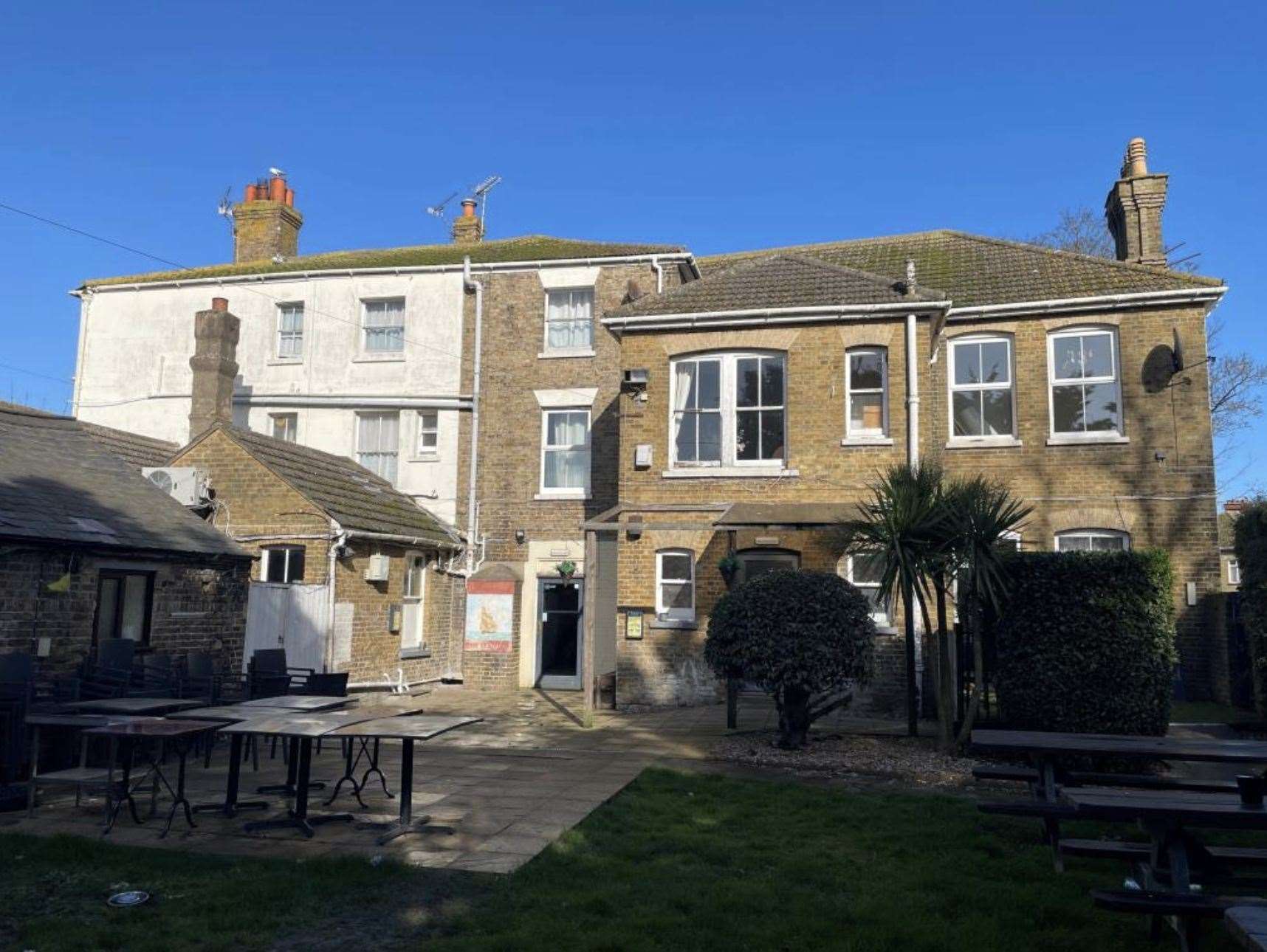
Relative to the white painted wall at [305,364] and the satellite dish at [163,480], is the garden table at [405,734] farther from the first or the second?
the white painted wall at [305,364]

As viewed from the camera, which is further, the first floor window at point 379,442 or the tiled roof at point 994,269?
the first floor window at point 379,442

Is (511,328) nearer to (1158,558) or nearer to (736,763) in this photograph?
(736,763)

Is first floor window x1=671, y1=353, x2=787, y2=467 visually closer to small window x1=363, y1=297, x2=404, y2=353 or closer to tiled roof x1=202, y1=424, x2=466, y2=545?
tiled roof x1=202, y1=424, x2=466, y2=545

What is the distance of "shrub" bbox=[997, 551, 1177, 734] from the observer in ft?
31.9

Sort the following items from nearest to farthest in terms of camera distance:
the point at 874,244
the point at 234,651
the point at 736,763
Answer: the point at 736,763, the point at 234,651, the point at 874,244

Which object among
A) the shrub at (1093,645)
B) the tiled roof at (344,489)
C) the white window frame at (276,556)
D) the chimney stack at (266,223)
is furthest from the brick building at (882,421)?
the chimney stack at (266,223)

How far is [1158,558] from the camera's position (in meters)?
9.99

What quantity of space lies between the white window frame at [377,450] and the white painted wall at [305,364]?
123mm

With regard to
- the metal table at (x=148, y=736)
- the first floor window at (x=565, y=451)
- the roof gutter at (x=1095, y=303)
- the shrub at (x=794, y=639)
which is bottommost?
the metal table at (x=148, y=736)

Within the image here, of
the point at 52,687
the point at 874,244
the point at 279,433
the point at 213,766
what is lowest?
the point at 213,766

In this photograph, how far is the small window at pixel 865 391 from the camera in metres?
15.9

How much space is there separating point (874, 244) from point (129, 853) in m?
19.0

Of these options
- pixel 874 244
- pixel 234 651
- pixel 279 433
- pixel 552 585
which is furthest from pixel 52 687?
pixel 874 244

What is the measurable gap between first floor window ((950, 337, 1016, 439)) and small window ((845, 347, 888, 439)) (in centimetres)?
207
